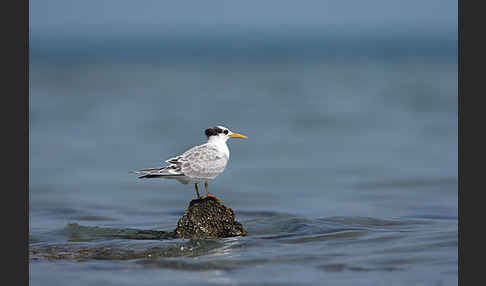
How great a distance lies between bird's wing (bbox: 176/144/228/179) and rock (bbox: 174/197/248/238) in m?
0.43

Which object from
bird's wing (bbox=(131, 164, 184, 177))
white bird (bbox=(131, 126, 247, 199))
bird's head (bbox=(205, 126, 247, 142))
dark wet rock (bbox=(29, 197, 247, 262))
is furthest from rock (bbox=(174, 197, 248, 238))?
bird's head (bbox=(205, 126, 247, 142))

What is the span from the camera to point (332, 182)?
638 inches

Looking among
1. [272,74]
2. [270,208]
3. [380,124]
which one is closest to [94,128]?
[380,124]

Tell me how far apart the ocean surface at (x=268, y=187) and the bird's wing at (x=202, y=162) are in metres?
0.92

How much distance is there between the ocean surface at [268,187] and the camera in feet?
28.8

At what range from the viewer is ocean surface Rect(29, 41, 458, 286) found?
28.8ft

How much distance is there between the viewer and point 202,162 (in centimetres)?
940

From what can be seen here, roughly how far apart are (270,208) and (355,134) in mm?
11236

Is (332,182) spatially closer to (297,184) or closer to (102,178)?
(297,184)

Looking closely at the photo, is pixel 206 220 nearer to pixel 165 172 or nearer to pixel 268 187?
pixel 165 172

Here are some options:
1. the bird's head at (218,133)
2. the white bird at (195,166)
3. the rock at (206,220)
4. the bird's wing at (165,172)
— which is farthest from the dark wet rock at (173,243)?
the bird's head at (218,133)

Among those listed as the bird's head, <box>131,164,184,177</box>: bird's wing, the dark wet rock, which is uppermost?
the bird's head

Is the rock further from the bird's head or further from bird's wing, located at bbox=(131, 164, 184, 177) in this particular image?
the bird's head

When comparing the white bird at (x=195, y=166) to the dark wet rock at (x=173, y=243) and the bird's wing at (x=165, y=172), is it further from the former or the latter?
the dark wet rock at (x=173, y=243)
